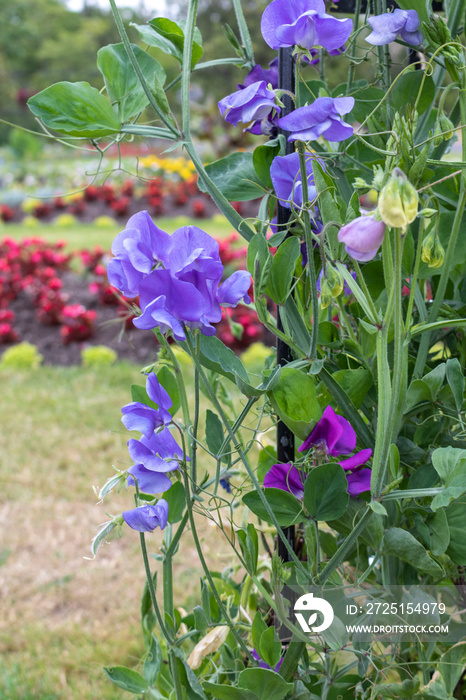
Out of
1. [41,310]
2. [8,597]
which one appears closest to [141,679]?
[8,597]

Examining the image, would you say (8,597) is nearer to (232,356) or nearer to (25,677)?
(25,677)

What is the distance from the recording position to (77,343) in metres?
3.68

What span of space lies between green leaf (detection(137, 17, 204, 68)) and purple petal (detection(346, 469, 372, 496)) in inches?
16.5

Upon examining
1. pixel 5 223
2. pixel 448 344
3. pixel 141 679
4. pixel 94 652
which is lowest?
pixel 5 223

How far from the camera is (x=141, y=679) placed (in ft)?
2.57

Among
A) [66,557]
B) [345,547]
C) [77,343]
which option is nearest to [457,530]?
[345,547]

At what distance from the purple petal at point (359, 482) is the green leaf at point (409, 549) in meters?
0.04

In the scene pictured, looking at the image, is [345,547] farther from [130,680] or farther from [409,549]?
[130,680]

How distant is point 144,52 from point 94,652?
1294 millimetres

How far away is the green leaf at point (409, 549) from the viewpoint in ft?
1.81

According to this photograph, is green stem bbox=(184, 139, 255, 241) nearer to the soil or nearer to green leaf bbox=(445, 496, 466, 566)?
green leaf bbox=(445, 496, 466, 566)

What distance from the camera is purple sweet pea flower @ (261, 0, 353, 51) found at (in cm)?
51

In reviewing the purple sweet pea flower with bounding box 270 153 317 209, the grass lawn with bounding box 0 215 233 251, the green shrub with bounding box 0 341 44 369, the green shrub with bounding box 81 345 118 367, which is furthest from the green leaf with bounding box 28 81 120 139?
the grass lawn with bounding box 0 215 233 251

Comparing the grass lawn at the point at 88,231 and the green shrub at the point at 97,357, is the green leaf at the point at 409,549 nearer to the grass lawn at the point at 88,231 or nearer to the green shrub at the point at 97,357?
the green shrub at the point at 97,357
